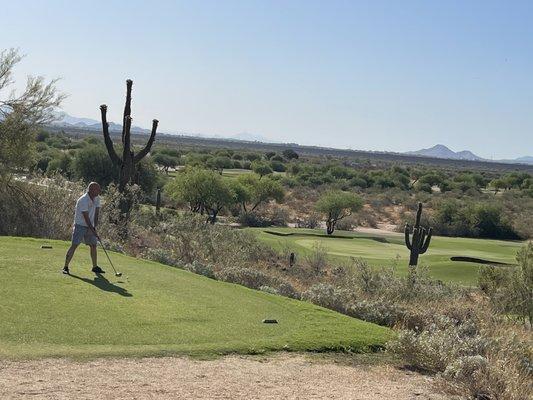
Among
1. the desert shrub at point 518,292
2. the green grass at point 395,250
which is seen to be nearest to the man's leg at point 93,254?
the desert shrub at point 518,292

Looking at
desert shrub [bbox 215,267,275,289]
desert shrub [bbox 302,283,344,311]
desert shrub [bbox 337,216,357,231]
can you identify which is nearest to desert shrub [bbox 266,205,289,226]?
desert shrub [bbox 337,216,357,231]

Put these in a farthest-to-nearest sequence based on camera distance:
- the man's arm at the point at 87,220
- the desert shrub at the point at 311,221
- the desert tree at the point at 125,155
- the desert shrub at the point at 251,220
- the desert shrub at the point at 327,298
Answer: the desert shrub at the point at 311,221, the desert shrub at the point at 251,220, the desert tree at the point at 125,155, the desert shrub at the point at 327,298, the man's arm at the point at 87,220

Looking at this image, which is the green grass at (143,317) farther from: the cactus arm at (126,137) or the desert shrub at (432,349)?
the cactus arm at (126,137)

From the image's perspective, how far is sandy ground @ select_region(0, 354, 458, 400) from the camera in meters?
8.84

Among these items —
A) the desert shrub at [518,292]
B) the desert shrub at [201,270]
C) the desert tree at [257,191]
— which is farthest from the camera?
the desert tree at [257,191]

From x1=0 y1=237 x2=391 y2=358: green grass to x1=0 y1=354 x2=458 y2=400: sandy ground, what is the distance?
0.41 metres

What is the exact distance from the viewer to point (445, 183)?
10331cm

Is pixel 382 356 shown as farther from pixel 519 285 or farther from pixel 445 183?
pixel 445 183

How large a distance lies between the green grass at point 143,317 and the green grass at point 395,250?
18.7 metres

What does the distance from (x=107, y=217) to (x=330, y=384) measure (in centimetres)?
1683

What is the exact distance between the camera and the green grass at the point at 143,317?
10.7 meters

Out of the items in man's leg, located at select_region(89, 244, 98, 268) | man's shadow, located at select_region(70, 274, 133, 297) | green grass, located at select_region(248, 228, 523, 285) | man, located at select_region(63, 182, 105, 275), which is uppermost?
man, located at select_region(63, 182, 105, 275)

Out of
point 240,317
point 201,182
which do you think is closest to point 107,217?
point 240,317

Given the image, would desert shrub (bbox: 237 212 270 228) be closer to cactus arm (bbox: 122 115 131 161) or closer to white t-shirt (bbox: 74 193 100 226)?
cactus arm (bbox: 122 115 131 161)
